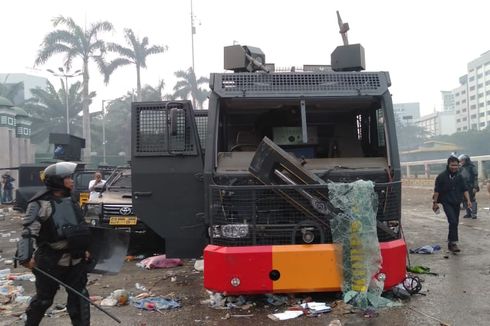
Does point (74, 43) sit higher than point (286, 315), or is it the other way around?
point (74, 43)

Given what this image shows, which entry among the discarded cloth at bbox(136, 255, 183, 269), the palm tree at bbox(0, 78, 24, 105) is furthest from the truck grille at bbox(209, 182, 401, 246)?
the palm tree at bbox(0, 78, 24, 105)

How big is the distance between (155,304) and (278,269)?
1.51 m

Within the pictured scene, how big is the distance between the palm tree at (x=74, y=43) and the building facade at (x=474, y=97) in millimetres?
86485

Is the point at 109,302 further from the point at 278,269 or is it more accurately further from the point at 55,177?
the point at 55,177

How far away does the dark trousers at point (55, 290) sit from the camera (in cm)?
400

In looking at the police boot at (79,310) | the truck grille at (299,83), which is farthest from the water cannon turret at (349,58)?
the police boot at (79,310)

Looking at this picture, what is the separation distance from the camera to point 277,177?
5.14m

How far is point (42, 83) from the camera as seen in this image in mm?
112062

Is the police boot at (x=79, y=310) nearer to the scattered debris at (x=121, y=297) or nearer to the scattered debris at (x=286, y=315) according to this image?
the scattered debris at (x=121, y=297)

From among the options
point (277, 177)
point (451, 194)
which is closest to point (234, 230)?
point (277, 177)

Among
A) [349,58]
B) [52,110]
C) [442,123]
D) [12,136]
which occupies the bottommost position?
[349,58]

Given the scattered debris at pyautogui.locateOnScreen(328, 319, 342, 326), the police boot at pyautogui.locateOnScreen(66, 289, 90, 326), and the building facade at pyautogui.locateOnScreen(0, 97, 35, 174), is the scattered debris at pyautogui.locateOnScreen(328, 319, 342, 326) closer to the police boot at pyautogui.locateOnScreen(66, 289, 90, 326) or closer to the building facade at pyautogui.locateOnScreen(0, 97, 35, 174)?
the police boot at pyautogui.locateOnScreen(66, 289, 90, 326)

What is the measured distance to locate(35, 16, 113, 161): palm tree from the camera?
112ft

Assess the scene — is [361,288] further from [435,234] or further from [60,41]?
[60,41]
